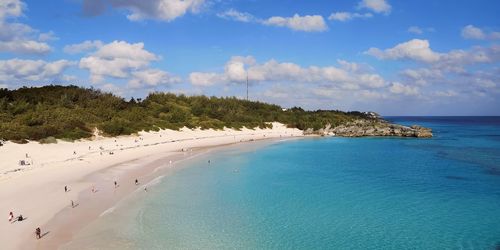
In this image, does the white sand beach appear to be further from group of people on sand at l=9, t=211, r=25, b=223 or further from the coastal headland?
group of people on sand at l=9, t=211, r=25, b=223

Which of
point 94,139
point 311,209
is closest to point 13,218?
point 311,209

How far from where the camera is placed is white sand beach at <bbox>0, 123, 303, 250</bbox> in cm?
2020

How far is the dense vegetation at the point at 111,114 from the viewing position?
51.3 m

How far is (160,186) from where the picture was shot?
31047 millimetres

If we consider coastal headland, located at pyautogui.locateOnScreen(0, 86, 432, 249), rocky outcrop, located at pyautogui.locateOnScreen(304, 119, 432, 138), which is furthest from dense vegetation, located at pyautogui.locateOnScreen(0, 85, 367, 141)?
rocky outcrop, located at pyautogui.locateOnScreen(304, 119, 432, 138)

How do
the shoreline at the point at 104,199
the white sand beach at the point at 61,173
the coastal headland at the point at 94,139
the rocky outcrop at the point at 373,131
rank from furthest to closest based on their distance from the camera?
the rocky outcrop at the point at 373,131 < the coastal headland at the point at 94,139 < the white sand beach at the point at 61,173 < the shoreline at the point at 104,199

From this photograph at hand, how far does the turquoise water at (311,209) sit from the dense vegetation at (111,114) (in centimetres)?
2027

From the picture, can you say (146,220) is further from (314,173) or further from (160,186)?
(314,173)

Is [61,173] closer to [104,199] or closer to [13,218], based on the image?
[104,199]

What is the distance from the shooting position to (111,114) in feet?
225

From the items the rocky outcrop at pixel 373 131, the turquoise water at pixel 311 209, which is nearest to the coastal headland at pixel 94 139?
the rocky outcrop at pixel 373 131

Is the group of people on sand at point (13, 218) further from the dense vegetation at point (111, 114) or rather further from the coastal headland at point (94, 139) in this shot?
the dense vegetation at point (111, 114)

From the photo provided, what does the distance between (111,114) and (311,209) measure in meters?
52.3

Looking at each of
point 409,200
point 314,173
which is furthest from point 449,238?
point 314,173
